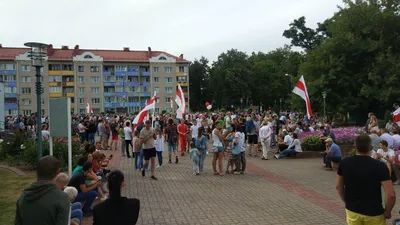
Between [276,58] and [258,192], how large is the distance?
268 ft

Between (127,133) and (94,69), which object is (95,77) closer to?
(94,69)

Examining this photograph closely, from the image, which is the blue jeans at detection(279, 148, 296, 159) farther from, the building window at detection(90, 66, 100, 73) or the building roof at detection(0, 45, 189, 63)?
the building window at detection(90, 66, 100, 73)

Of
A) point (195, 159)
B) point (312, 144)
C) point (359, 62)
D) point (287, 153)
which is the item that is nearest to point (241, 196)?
point (195, 159)

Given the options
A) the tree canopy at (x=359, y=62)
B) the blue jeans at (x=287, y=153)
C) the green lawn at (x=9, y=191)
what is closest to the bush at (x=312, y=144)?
the blue jeans at (x=287, y=153)

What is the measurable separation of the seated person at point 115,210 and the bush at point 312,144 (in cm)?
1456

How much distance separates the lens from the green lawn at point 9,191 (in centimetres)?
760

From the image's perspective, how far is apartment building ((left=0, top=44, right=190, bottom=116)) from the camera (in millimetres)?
81125

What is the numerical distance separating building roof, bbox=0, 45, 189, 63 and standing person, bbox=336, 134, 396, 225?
276ft

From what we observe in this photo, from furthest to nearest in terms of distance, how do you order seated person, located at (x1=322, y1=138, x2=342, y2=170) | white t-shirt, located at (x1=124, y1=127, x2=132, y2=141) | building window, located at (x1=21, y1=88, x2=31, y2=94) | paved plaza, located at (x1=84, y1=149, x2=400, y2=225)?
building window, located at (x1=21, y1=88, x2=31, y2=94), white t-shirt, located at (x1=124, y1=127, x2=132, y2=141), seated person, located at (x1=322, y1=138, x2=342, y2=170), paved plaza, located at (x1=84, y1=149, x2=400, y2=225)

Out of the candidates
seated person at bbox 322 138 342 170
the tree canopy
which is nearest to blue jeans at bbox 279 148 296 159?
seated person at bbox 322 138 342 170

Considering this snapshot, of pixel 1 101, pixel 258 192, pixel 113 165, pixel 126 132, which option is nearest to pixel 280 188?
pixel 258 192

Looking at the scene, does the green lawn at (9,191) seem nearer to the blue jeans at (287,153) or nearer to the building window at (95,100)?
the blue jeans at (287,153)

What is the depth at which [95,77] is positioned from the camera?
3332 inches

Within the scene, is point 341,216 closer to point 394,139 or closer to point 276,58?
point 394,139
